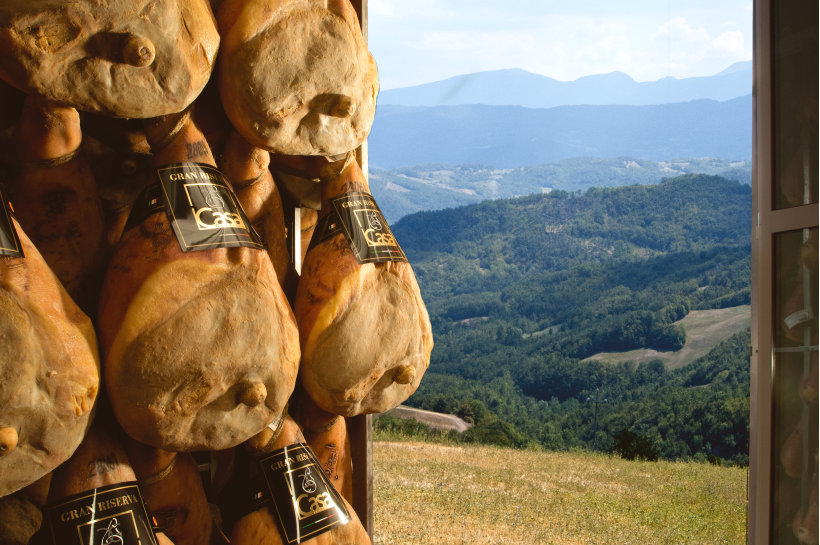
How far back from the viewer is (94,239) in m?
0.81

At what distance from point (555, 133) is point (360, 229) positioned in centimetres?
1968

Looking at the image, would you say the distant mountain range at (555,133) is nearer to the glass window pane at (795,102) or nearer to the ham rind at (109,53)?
the glass window pane at (795,102)

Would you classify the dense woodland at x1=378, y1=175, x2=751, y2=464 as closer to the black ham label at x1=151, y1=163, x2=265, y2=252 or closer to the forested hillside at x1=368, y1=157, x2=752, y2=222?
the forested hillside at x1=368, y1=157, x2=752, y2=222

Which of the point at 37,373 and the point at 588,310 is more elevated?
Answer: the point at 37,373

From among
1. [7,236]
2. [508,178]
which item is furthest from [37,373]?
[508,178]

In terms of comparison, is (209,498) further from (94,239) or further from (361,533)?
(94,239)

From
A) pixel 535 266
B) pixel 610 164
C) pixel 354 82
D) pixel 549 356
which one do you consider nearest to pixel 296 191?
pixel 354 82

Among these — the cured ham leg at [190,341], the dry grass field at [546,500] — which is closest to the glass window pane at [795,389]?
the cured ham leg at [190,341]

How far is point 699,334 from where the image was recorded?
11586 mm

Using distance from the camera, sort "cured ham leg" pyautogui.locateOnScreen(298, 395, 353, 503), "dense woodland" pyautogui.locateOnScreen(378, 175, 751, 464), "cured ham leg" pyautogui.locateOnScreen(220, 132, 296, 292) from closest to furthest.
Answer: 1. "cured ham leg" pyautogui.locateOnScreen(220, 132, 296, 292)
2. "cured ham leg" pyautogui.locateOnScreen(298, 395, 353, 503)
3. "dense woodland" pyautogui.locateOnScreen(378, 175, 751, 464)

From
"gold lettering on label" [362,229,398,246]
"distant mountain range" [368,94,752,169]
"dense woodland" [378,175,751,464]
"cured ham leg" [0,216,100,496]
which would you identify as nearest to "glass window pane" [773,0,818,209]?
"gold lettering on label" [362,229,398,246]

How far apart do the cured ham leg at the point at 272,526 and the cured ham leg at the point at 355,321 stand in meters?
0.07

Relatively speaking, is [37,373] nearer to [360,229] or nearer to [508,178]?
[360,229]

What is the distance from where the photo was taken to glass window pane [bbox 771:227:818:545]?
4.48 ft
